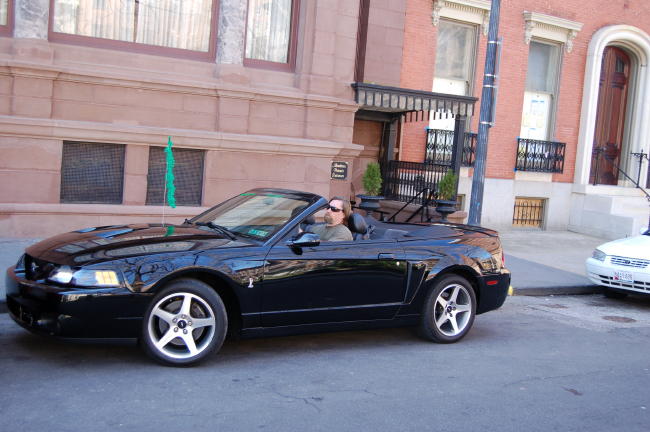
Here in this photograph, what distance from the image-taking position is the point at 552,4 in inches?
704

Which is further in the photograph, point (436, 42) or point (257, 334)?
point (436, 42)

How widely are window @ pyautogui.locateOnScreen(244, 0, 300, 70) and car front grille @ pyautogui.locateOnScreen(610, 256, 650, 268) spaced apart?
6.42 meters

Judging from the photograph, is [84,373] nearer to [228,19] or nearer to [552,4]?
[228,19]

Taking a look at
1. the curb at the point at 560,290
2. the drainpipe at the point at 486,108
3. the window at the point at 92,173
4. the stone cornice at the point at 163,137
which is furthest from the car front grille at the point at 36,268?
the curb at the point at 560,290

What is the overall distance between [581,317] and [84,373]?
643cm

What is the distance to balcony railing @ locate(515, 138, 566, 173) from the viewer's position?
18047 mm

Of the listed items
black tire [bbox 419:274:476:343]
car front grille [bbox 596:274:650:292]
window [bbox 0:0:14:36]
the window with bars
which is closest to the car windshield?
black tire [bbox 419:274:476:343]

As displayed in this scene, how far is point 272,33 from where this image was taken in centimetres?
1306

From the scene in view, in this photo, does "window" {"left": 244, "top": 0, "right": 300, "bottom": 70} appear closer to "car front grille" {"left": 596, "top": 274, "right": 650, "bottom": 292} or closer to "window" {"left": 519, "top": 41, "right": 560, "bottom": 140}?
"car front grille" {"left": 596, "top": 274, "right": 650, "bottom": 292}

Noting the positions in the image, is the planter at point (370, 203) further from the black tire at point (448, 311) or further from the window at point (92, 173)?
the black tire at point (448, 311)

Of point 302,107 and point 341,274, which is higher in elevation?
point 302,107

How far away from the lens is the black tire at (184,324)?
555 centimetres

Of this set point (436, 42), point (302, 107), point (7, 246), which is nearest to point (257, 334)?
point (7, 246)

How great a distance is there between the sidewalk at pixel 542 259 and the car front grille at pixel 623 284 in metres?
0.69
